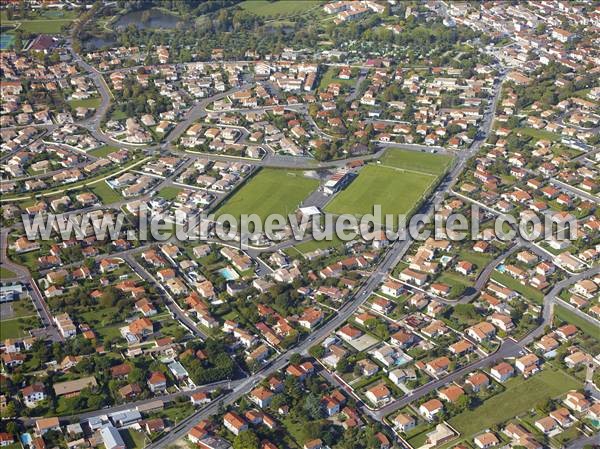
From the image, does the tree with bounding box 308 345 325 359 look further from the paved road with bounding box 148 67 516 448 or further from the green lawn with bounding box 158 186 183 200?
the green lawn with bounding box 158 186 183 200

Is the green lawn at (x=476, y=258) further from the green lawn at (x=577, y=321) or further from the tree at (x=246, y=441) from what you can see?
the tree at (x=246, y=441)

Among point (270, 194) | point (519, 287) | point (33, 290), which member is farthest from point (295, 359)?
point (270, 194)

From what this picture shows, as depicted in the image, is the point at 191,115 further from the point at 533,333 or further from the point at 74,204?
the point at 533,333

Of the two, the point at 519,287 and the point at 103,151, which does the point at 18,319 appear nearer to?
the point at 103,151

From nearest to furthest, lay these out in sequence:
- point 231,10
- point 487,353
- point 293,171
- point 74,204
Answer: point 487,353, point 74,204, point 293,171, point 231,10

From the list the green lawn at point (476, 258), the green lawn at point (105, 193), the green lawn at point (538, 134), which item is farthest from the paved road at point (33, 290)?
the green lawn at point (538, 134)

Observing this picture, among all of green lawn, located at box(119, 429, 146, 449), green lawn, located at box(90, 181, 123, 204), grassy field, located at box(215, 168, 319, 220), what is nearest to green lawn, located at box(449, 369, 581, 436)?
green lawn, located at box(119, 429, 146, 449)

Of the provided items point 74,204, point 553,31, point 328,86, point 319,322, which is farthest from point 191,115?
point 553,31
